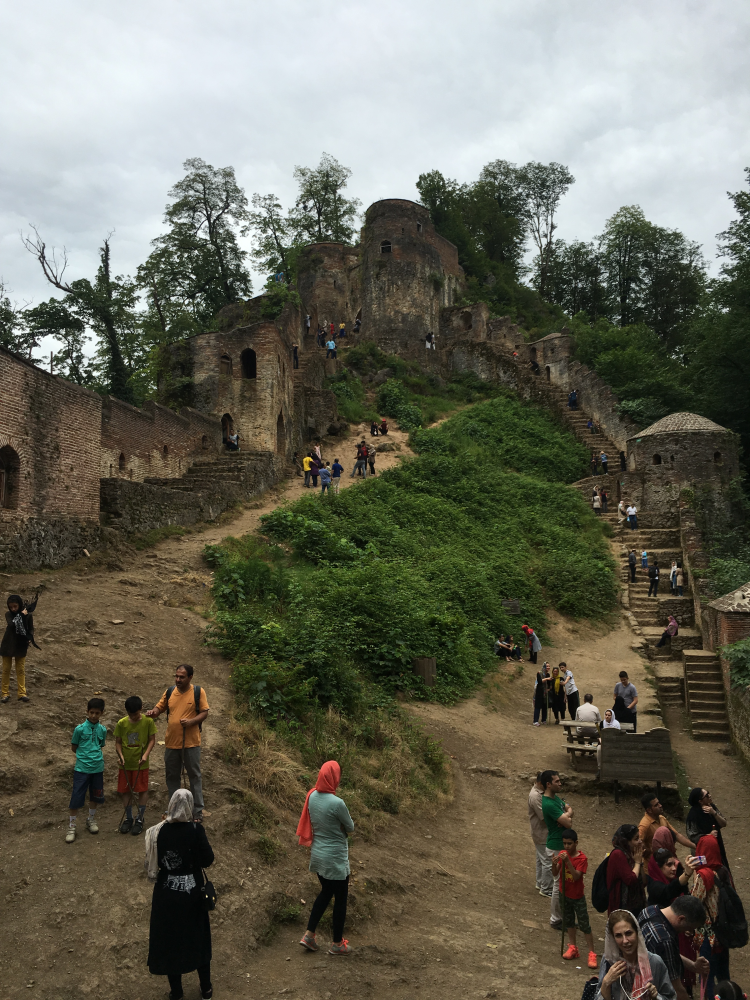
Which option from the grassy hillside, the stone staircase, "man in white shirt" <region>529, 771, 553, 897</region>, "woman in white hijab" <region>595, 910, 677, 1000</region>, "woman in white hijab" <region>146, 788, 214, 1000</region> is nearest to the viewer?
"woman in white hijab" <region>595, 910, 677, 1000</region>

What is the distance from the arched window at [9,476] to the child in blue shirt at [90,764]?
7.33 m

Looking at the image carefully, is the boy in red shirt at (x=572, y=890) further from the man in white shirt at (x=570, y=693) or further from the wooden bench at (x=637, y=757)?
the man in white shirt at (x=570, y=693)

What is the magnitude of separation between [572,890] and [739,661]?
313 inches

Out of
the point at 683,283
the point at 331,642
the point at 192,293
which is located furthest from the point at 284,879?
the point at 683,283

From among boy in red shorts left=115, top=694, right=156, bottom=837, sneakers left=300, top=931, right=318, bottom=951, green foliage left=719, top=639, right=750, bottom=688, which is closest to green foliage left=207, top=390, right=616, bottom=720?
boy in red shorts left=115, top=694, right=156, bottom=837

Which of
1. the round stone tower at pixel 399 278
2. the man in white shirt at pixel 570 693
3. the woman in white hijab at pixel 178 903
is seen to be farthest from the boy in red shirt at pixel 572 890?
the round stone tower at pixel 399 278

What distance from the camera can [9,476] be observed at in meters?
12.5

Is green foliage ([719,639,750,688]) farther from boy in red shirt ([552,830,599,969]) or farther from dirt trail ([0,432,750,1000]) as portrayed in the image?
boy in red shirt ([552,830,599,969])

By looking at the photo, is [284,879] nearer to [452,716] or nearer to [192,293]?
[452,716]

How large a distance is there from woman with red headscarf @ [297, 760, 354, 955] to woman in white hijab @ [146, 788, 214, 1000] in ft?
3.31

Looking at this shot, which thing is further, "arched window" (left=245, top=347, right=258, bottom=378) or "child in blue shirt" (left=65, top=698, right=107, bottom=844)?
"arched window" (left=245, top=347, right=258, bottom=378)

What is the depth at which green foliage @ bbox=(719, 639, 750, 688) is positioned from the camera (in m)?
11.9

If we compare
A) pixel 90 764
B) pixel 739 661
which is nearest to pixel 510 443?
pixel 739 661

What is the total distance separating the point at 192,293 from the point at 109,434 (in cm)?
2230
